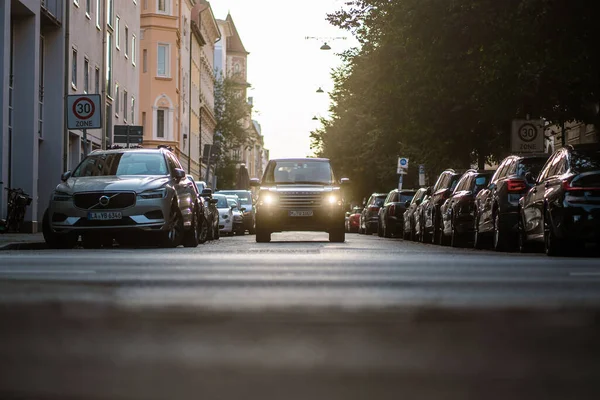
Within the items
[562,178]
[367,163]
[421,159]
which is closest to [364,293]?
[562,178]

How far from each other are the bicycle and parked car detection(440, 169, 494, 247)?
956 centimetres

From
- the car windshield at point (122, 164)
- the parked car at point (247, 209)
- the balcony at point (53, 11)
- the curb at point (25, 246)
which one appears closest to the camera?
the curb at point (25, 246)

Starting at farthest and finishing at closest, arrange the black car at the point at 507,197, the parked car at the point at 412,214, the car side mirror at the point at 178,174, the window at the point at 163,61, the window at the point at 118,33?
1. the window at the point at 163,61
2. the window at the point at 118,33
3. the parked car at the point at 412,214
4. the car side mirror at the point at 178,174
5. the black car at the point at 507,197

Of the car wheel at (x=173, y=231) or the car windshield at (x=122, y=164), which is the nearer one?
the car wheel at (x=173, y=231)

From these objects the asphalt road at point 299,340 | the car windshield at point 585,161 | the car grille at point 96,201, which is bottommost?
the asphalt road at point 299,340

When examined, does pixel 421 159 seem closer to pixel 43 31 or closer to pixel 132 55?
pixel 43 31

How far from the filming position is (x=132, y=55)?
51.0 metres

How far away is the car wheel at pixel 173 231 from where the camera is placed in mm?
18984

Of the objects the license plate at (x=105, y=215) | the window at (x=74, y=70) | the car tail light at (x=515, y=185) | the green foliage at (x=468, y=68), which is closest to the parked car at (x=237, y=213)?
the green foliage at (x=468, y=68)

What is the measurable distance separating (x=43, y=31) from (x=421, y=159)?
1322 cm

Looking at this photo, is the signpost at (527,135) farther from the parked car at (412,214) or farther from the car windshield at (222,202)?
the car windshield at (222,202)

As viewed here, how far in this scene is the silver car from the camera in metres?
18.2

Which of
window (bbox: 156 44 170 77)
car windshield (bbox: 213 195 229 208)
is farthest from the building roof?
car windshield (bbox: 213 195 229 208)

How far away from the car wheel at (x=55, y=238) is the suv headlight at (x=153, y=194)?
48.1 inches
